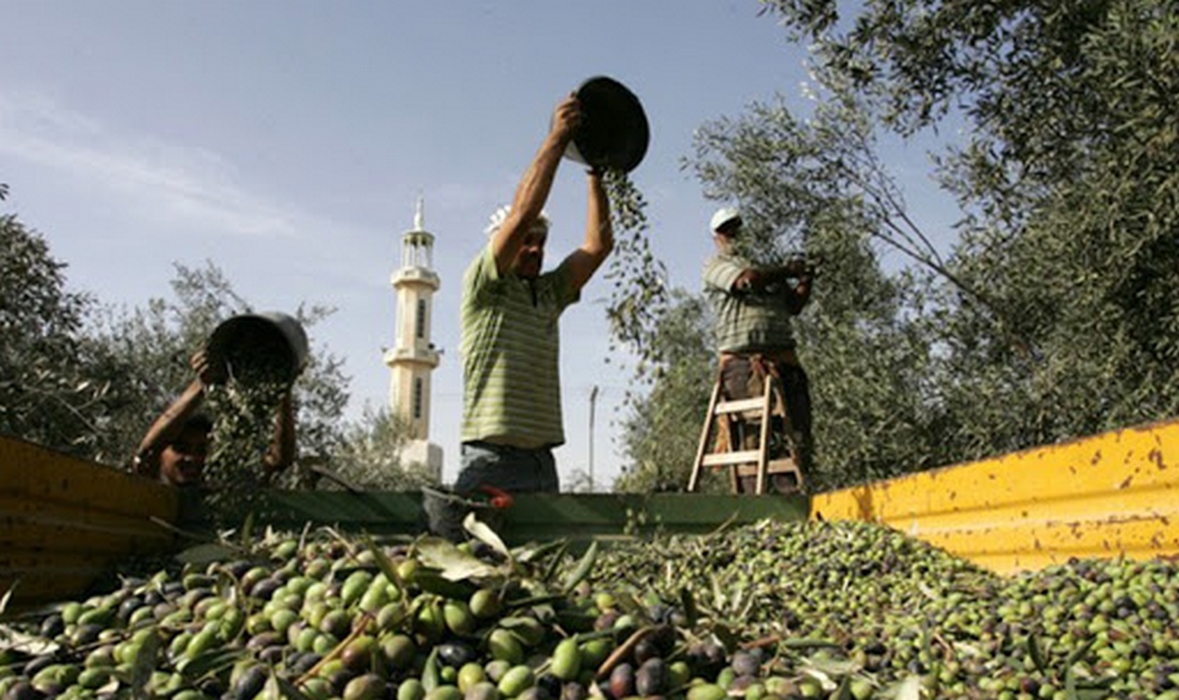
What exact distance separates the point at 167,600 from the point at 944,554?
11.1 feet

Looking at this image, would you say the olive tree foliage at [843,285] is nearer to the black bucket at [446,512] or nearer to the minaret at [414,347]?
the black bucket at [446,512]

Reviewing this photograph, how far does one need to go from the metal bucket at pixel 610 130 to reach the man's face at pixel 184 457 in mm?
3149

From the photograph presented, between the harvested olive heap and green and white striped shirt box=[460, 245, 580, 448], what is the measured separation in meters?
1.80

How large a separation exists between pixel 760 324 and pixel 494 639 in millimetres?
6677

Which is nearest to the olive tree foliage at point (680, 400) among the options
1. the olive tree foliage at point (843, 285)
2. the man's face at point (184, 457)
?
the olive tree foliage at point (843, 285)

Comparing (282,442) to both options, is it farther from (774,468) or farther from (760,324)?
(774,468)

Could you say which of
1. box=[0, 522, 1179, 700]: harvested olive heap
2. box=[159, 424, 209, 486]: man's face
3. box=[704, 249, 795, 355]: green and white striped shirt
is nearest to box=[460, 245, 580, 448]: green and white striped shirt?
box=[0, 522, 1179, 700]: harvested olive heap

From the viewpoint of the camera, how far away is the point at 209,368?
556cm

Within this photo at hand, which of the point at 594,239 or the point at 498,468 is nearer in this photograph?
the point at 498,468

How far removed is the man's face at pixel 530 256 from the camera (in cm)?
511

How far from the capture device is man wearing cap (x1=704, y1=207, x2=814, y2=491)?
8.21 m

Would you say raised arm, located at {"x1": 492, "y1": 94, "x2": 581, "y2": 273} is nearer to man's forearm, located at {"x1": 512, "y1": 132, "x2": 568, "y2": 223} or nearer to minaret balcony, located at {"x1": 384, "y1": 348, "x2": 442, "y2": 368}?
man's forearm, located at {"x1": 512, "y1": 132, "x2": 568, "y2": 223}

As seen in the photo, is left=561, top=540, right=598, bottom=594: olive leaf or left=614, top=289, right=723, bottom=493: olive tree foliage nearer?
left=561, top=540, right=598, bottom=594: olive leaf

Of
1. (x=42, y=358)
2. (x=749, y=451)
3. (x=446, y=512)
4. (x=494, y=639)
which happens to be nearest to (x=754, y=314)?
(x=749, y=451)
